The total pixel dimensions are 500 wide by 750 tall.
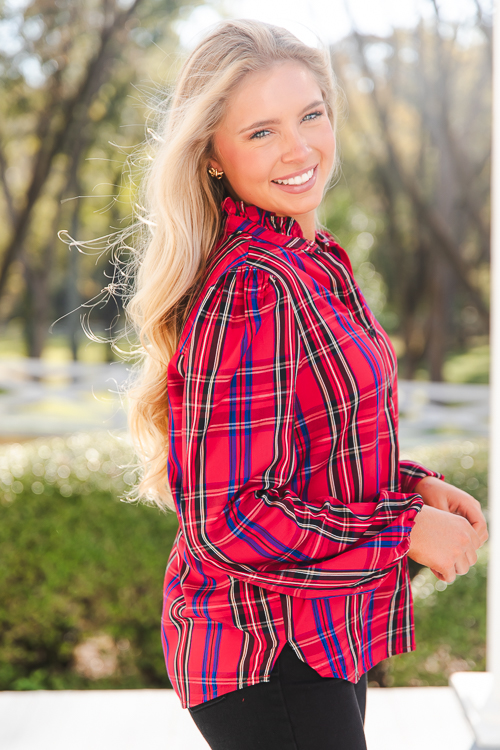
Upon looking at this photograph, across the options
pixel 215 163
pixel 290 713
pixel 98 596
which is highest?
pixel 215 163

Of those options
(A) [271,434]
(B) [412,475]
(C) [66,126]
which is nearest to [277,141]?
(A) [271,434]

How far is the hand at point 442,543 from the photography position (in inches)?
41.7

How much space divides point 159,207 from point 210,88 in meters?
0.22

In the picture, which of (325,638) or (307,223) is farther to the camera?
(307,223)

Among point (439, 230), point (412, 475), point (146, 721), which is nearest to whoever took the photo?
point (412, 475)

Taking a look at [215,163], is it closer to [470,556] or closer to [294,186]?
[294,186]

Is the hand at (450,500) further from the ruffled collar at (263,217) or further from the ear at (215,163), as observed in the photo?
the ear at (215,163)

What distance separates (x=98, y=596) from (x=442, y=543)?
2313 millimetres

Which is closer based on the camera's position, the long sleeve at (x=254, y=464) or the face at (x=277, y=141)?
the long sleeve at (x=254, y=464)

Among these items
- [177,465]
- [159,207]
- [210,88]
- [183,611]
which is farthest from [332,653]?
[210,88]

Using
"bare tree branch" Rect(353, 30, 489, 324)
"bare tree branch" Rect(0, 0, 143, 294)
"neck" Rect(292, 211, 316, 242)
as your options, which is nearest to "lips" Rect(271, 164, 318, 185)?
"neck" Rect(292, 211, 316, 242)

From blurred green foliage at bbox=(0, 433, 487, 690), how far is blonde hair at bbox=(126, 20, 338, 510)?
1855mm

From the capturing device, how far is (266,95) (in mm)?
1137

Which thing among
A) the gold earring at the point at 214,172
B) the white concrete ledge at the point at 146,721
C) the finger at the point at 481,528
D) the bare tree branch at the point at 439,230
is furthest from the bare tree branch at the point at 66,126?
the finger at the point at 481,528
